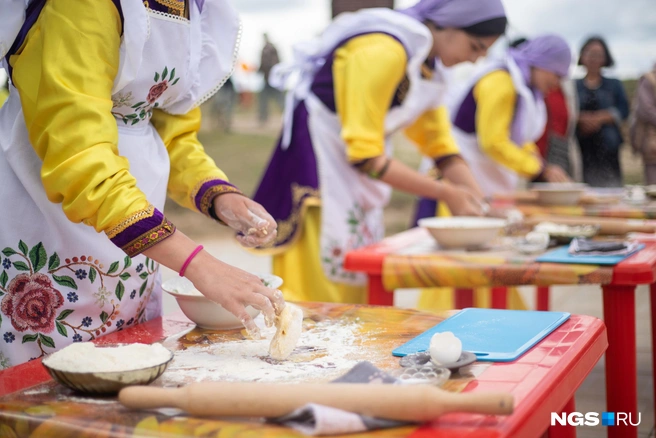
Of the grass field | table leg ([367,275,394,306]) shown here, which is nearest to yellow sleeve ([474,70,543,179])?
table leg ([367,275,394,306])

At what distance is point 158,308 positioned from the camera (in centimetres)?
158

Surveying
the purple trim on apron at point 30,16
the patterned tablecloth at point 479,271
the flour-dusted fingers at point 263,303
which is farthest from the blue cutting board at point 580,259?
the purple trim on apron at point 30,16

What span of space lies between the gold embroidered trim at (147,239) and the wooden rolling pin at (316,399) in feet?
0.92

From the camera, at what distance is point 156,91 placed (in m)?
1.43

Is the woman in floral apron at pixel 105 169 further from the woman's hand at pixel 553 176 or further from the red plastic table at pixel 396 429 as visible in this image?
the woman's hand at pixel 553 176

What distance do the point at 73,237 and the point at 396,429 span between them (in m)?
0.74

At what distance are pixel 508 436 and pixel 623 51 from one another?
6721 mm

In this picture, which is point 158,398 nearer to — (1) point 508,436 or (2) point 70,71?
(1) point 508,436

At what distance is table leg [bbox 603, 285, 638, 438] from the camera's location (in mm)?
1811

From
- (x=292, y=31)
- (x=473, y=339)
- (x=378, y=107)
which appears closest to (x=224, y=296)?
(x=473, y=339)

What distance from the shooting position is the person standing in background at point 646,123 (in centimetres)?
566

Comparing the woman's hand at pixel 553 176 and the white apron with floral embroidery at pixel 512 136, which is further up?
the white apron with floral embroidery at pixel 512 136

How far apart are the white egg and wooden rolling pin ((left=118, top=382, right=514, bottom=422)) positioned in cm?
19

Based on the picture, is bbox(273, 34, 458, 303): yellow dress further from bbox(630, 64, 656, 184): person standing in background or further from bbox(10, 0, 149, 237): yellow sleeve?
bbox(630, 64, 656, 184): person standing in background
